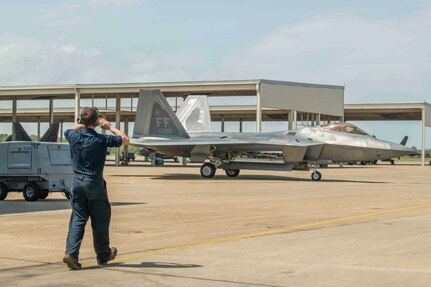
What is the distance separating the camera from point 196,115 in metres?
42.1

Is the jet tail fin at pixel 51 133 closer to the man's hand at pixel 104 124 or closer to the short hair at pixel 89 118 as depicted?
the short hair at pixel 89 118

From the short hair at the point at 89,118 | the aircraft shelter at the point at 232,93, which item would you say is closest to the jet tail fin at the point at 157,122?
the aircraft shelter at the point at 232,93

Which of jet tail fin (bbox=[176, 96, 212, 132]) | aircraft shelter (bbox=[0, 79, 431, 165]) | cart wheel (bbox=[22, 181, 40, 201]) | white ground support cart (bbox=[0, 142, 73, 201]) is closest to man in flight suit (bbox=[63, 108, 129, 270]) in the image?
white ground support cart (bbox=[0, 142, 73, 201])

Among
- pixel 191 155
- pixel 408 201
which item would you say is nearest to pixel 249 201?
pixel 408 201

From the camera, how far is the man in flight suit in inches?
316

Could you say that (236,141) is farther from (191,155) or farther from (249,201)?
(249,201)

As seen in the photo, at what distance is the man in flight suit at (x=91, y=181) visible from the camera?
803 cm

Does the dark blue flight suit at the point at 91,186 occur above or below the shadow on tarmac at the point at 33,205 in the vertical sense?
above

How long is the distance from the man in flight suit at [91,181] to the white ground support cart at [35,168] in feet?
34.1

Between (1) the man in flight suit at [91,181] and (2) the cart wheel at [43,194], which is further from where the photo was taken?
(2) the cart wheel at [43,194]

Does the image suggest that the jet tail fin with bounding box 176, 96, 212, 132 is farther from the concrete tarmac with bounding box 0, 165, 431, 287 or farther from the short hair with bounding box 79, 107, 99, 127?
the short hair with bounding box 79, 107, 99, 127

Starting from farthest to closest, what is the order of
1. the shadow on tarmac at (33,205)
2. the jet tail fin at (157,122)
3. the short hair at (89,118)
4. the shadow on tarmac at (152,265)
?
the jet tail fin at (157,122), the shadow on tarmac at (33,205), the short hair at (89,118), the shadow on tarmac at (152,265)

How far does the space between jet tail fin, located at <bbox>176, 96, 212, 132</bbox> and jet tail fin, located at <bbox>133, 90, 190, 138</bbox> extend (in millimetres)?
3541

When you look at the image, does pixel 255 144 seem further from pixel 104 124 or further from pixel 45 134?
pixel 104 124
